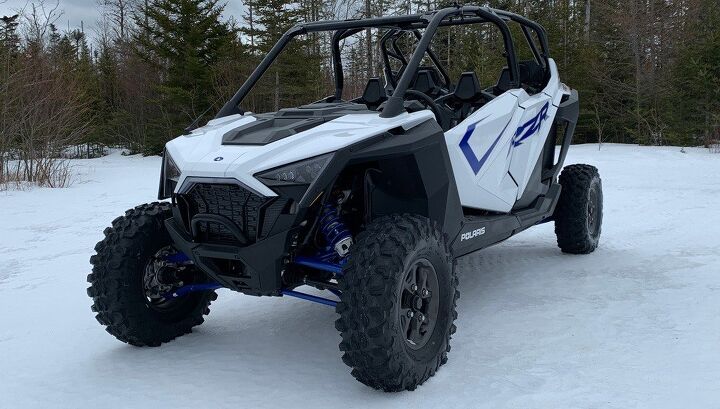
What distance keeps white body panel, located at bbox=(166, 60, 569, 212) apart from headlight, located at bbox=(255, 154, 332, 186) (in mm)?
26

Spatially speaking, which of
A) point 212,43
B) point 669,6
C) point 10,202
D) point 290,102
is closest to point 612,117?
point 669,6

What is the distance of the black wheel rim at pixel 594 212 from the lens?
5.61m

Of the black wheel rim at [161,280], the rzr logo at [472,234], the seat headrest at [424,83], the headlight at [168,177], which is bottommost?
the black wheel rim at [161,280]

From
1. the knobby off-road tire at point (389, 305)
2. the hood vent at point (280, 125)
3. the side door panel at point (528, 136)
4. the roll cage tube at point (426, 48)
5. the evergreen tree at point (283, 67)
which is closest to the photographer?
the knobby off-road tire at point (389, 305)

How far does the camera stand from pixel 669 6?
22.1 metres

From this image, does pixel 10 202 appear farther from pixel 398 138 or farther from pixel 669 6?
pixel 669 6

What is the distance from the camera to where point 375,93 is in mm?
4238

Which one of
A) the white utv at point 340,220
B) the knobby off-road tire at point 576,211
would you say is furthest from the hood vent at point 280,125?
the knobby off-road tire at point 576,211

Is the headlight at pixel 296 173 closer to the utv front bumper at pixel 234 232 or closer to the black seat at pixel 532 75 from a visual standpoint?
the utv front bumper at pixel 234 232

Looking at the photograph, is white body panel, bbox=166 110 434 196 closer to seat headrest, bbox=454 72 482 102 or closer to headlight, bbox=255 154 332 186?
headlight, bbox=255 154 332 186

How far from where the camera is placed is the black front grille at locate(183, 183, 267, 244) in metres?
2.89

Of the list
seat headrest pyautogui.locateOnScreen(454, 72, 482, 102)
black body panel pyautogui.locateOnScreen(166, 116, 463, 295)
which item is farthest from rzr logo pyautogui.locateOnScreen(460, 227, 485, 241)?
seat headrest pyautogui.locateOnScreen(454, 72, 482, 102)

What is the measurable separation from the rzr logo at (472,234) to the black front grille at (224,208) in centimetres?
129

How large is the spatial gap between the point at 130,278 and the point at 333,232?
106 cm
